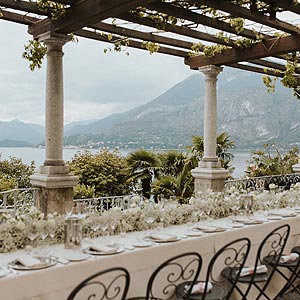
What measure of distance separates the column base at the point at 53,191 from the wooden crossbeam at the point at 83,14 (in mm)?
1697

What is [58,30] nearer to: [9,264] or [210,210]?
[210,210]

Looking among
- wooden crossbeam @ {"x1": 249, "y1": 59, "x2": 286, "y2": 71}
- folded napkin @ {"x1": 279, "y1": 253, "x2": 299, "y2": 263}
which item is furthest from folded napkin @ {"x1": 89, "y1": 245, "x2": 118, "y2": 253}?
wooden crossbeam @ {"x1": 249, "y1": 59, "x2": 286, "y2": 71}

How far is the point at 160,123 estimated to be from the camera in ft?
49.8

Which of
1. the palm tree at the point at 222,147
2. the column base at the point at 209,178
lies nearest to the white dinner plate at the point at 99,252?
→ the column base at the point at 209,178

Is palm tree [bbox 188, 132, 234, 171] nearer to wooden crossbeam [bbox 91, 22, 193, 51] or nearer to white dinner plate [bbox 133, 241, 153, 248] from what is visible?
wooden crossbeam [bbox 91, 22, 193, 51]

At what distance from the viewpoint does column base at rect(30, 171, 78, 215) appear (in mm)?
5527

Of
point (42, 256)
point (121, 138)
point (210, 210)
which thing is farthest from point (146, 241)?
point (121, 138)

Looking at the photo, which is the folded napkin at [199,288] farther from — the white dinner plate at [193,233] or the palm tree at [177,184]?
the palm tree at [177,184]

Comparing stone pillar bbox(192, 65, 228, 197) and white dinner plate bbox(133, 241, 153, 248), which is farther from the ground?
stone pillar bbox(192, 65, 228, 197)

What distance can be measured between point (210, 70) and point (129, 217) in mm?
4677

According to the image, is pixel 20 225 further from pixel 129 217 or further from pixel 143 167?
pixel 143 167

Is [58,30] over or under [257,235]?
over

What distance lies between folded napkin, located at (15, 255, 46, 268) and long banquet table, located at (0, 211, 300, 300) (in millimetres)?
59

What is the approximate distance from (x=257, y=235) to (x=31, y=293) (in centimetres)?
203
